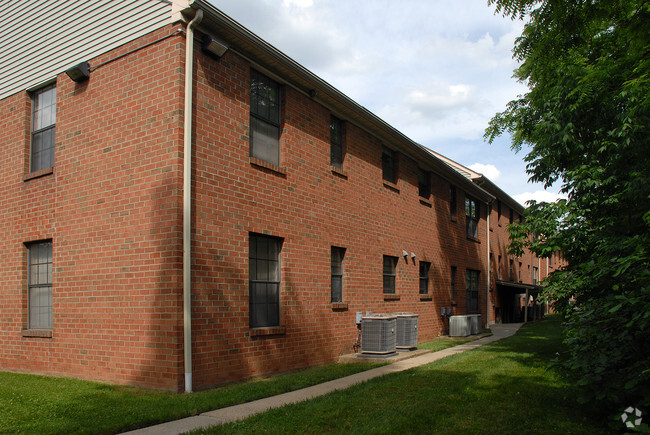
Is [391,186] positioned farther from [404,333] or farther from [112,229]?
[112,229]

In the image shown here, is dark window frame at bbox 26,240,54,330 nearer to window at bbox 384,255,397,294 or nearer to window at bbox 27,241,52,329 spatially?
window at bbox 27,241,52,329

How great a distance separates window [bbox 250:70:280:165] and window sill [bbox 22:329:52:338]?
5.14 meters

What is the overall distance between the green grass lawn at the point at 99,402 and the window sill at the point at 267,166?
3912 millimetres

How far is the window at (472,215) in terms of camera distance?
2312 cm

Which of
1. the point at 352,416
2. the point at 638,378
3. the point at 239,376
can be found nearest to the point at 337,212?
the point at 239,376

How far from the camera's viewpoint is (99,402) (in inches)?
286

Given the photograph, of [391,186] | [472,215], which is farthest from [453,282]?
[391,186]

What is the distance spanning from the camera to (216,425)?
6.06 m

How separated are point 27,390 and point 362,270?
312 inches

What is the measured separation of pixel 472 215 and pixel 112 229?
58.2ft

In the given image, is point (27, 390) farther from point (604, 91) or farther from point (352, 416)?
point (604, 91)

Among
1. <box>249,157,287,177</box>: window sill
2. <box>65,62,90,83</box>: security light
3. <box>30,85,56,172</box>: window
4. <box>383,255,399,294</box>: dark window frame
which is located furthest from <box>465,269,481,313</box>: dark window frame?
<box>65,62,90,83</box>: security light

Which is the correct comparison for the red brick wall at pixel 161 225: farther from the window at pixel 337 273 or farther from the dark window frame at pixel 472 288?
the dark window frame at pixel 472 288

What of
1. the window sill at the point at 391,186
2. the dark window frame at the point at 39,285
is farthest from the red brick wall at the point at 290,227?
the dark window frame at the point at 39,285
